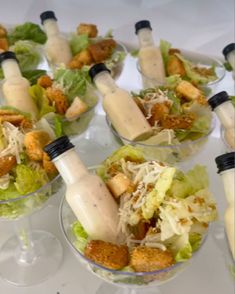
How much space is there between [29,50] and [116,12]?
51cm

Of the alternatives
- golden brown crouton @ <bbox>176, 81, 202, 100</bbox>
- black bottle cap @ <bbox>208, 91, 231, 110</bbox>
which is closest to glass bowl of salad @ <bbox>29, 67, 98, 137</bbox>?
golden brown crouton @ <bbox>176, 81, 202, 100</bbox>

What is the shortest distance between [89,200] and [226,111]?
1.27 feet

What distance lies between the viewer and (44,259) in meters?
1.11

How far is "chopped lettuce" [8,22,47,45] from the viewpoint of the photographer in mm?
1626

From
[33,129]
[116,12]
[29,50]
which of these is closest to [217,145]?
[33,129]

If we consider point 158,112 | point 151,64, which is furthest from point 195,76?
point 158,112

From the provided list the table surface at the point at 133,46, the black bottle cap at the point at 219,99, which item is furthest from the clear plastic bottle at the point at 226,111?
the table surface at the point at 133,46

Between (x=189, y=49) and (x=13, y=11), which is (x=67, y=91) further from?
(x=13, y=11)

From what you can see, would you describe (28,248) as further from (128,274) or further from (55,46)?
(55,46)

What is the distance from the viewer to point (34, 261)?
1.12m

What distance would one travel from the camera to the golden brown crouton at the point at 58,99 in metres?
1.18

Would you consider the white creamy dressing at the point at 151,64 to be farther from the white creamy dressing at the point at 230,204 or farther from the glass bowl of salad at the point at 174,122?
the white creamy dressing at the point at 230,204

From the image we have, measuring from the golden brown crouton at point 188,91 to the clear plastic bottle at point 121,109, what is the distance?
15cm

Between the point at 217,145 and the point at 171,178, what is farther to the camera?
the point at 217,145
